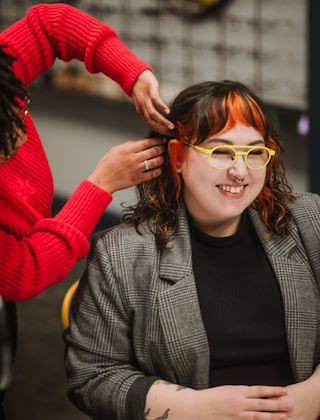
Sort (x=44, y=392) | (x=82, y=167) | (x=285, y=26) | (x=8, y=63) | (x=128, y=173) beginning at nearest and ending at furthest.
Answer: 1. (x=8, y=63)
2. (x=128, y=173)
3. (x=44, y=392)
4. (x=285, y=26)
5. (x=82, y=167)

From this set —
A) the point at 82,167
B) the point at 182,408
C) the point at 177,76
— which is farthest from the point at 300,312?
the point at 82,167

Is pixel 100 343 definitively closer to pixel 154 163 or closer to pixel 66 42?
pixel 154 163

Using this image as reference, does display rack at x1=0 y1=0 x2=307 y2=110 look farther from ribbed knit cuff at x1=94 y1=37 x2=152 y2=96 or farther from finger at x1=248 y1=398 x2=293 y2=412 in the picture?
finger at x1=248 y1=398 x2=293 y2=412

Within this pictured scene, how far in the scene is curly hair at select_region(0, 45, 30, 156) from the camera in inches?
55.2

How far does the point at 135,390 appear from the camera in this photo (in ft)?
5.32

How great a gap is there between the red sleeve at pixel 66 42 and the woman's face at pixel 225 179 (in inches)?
10.9

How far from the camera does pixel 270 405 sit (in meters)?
1.60

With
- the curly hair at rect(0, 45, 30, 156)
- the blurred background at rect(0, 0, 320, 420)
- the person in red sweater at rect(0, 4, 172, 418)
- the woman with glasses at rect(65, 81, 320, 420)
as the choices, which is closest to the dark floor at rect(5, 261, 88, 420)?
the blurred background at rect(0, 0, 320, 420)

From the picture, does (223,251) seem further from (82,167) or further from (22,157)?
(82,167)

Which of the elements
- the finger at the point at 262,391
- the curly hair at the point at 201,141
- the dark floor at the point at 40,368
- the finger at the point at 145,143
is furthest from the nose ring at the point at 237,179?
the dark floor at the point at 40,368

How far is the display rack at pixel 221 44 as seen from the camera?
131 inches

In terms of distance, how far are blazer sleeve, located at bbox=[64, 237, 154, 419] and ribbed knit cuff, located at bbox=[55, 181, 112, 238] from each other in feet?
0.42

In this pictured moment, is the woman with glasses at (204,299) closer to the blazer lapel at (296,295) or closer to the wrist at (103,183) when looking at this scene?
the blazer lapel at (296,295)

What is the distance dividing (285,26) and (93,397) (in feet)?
7.35
